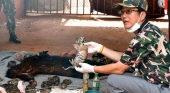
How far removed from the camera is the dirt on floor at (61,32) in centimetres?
976

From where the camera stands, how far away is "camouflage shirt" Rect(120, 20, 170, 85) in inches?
175

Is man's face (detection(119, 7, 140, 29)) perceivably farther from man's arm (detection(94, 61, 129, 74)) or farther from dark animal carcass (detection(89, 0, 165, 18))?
dark animal carcass (detection(89, 0, 165, 18))

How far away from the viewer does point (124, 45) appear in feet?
33.3

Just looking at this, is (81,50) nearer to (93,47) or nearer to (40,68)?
(93,47)

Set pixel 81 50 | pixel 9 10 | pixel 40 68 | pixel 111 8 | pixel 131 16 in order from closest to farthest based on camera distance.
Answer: pixel 131 16 → pixel 81 50 → pixel 40 68 → pixel 9 10 → pixel 111 8

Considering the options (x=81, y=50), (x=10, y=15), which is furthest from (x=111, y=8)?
(x=81, y=50)

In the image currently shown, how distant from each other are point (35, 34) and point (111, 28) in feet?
9.03

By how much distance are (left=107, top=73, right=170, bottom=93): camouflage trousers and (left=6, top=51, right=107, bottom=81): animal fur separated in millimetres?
1517

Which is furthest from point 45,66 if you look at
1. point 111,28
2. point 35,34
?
point 111,28

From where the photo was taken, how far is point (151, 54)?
178 inches

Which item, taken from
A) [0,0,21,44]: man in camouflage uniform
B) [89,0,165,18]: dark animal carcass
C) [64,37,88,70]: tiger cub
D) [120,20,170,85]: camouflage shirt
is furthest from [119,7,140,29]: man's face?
[89,0,165,18]: dark animal carcass

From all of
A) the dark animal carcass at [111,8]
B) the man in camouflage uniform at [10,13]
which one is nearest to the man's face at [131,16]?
the man in camouflage uniform at [10,13]

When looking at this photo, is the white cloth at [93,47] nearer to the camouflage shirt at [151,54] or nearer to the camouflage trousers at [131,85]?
the camouflage trousers at [131,85]

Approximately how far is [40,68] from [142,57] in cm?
243
